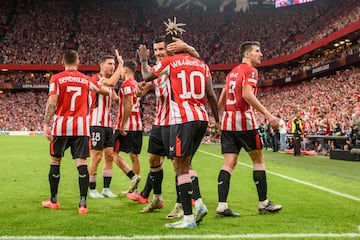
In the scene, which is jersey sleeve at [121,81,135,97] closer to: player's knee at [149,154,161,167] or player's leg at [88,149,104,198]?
player's leg at [88,149,104,198]

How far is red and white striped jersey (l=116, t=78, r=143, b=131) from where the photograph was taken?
770cm

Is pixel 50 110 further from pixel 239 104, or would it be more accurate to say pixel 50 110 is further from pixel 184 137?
pixel 239 104

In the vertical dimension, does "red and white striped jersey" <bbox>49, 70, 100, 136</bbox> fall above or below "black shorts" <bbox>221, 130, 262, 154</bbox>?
above

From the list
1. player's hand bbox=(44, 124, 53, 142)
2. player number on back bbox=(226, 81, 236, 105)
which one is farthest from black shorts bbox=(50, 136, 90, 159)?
player number on back bbox=(226, 81, 236, 105)

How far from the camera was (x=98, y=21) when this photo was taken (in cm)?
6688

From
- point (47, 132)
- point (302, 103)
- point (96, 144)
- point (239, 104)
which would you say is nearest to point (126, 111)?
point (96, 144)

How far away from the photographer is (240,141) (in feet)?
20.0

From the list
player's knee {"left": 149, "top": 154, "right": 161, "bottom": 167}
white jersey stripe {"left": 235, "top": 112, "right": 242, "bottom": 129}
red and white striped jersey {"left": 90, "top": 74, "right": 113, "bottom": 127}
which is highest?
red and white striped jersey {"left": 90, "top": 74, "right": 113, "bottom": 127}

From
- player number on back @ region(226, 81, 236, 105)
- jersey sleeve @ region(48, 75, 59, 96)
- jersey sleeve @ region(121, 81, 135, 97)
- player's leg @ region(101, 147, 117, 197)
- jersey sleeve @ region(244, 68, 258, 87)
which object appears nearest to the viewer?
jersey sleeve @ region(244, 68, 258, 87)

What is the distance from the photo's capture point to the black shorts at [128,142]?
798cm

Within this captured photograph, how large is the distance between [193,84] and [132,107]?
2794 mm

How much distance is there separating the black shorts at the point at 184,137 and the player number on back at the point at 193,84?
0.34m

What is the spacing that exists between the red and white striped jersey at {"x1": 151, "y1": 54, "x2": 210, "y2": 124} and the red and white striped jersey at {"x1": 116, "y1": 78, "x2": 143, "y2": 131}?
7.83ft

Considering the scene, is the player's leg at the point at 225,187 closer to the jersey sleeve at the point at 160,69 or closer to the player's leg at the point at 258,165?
the player's leg at the point at 258,165
